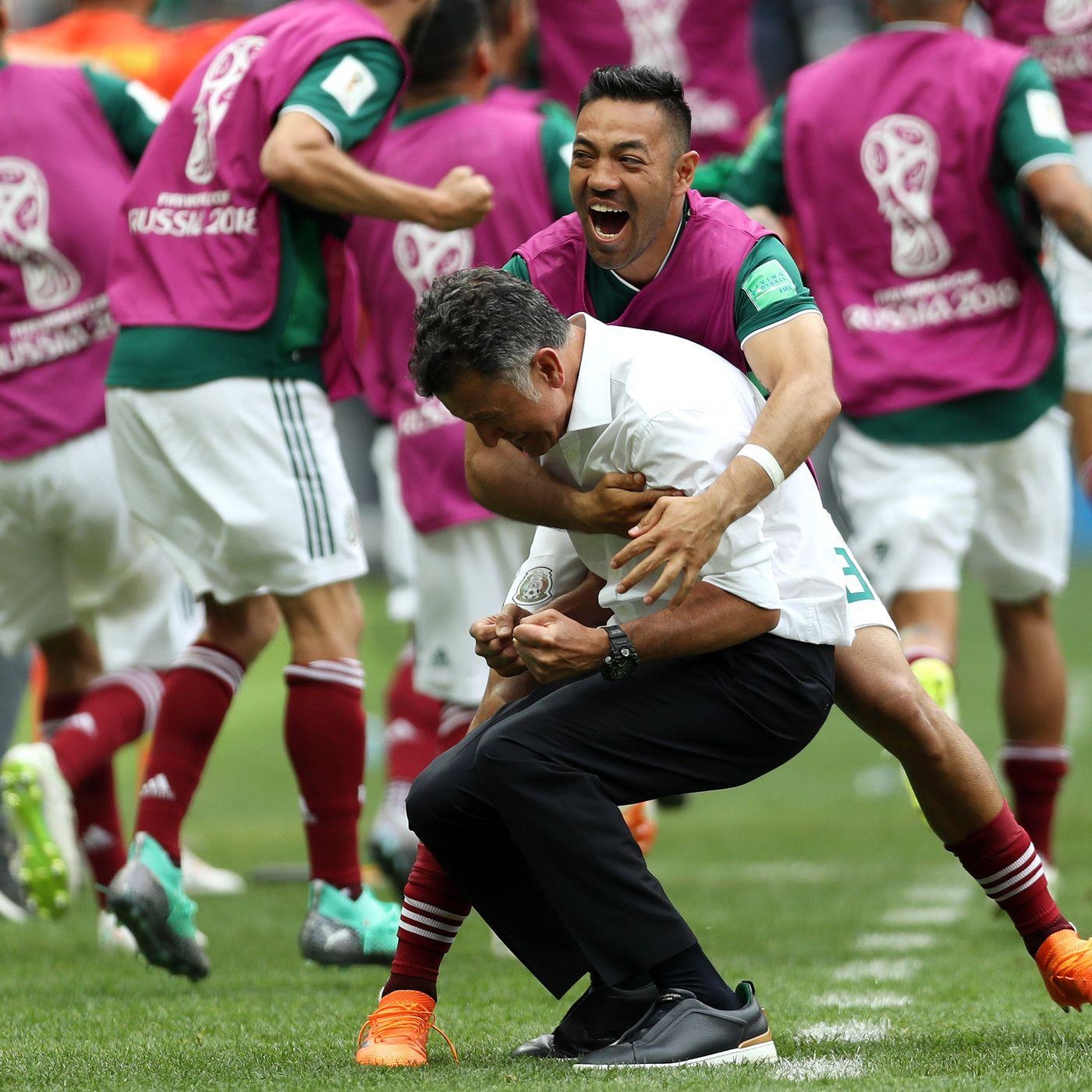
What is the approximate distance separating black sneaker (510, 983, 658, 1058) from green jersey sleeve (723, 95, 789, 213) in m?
2.94

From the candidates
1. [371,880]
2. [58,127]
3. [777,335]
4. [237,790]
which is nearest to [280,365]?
[58,127]

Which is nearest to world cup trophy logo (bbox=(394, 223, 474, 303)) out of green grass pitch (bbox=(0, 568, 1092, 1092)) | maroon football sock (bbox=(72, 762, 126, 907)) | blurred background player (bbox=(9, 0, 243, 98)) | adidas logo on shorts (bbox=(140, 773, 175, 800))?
blurred background player (bbox=(9, 0, 243, 98))

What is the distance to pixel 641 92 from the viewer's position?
363 cm

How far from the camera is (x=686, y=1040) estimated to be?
3311mm

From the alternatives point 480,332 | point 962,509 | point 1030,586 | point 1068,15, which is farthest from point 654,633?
point 1068,15

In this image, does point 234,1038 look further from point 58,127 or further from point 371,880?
point 371,880

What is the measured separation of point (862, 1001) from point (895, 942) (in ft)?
3.37

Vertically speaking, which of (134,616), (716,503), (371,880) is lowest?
(371,880)

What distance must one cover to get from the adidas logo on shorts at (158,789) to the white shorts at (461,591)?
1.13 metres

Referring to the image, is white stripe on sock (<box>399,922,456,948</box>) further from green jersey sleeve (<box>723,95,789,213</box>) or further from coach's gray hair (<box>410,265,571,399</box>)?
green jersey sleeve (<box>723,95,789,213</box>)

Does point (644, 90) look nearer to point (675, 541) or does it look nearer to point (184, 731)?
point (675, 541)

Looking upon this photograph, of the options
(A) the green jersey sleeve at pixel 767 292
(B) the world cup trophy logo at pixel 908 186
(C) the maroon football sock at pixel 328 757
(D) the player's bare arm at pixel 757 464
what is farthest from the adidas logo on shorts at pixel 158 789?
(B) the world cup trophy logo at pixel 908 186

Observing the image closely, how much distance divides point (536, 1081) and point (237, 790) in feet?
23.8

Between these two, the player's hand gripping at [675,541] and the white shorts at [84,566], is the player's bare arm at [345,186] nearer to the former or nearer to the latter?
the white shorts at [84,566]
